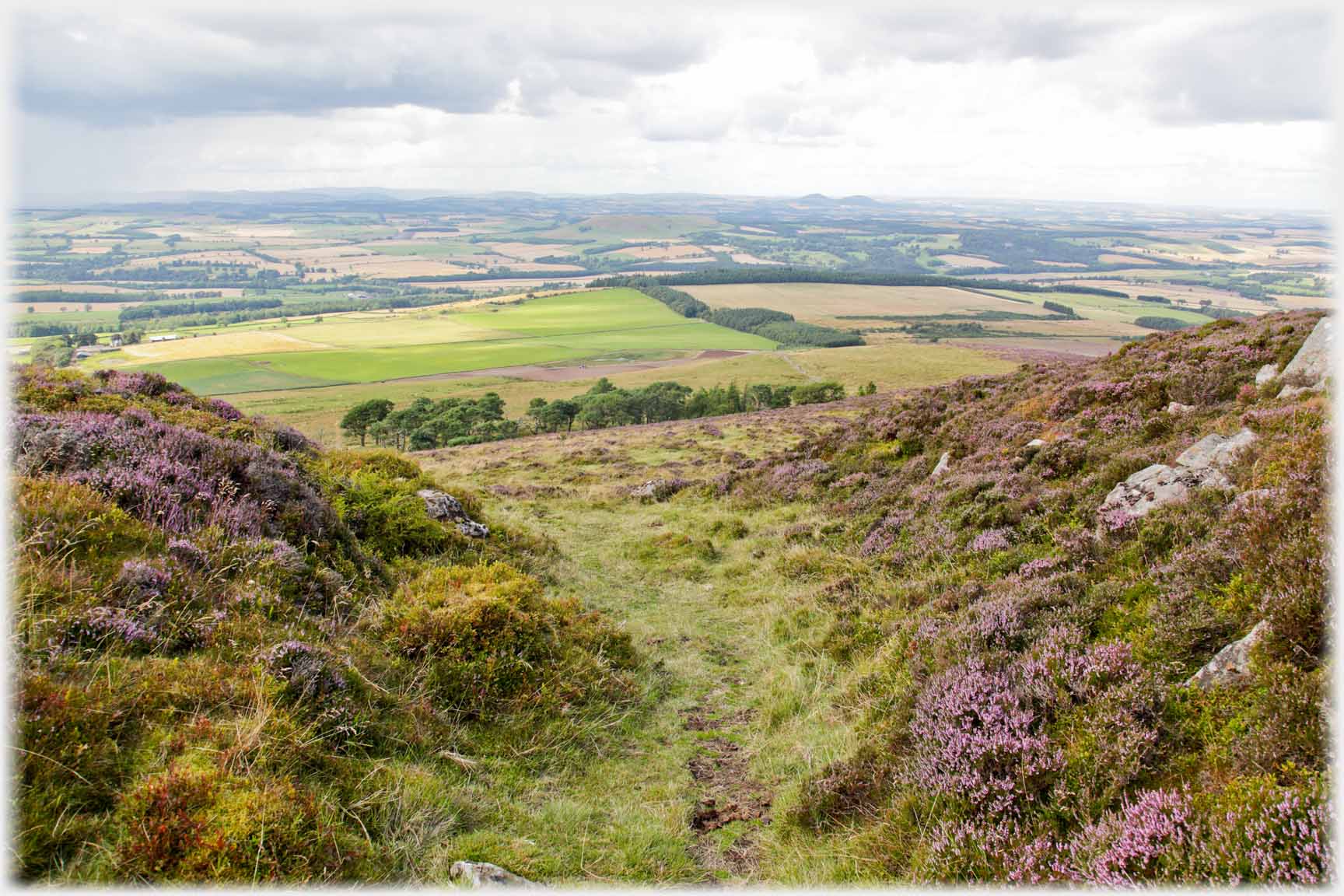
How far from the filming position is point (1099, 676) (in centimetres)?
609

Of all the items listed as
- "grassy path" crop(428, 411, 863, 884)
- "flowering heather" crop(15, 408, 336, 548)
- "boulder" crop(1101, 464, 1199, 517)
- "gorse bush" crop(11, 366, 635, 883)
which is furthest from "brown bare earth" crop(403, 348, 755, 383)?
"boulder" crop(1101, 464, 1199, 517)

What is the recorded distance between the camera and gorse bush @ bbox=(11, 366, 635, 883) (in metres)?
4.32

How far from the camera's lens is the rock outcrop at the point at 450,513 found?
43.8 feet

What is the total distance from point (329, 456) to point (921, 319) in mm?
166820

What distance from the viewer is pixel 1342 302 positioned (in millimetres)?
7215

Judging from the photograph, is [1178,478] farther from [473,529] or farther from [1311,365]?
[473,529]

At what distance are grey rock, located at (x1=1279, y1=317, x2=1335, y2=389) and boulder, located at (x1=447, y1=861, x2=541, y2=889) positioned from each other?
1344 centimetres

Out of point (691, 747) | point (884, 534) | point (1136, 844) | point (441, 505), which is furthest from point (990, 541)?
point (441, 505)

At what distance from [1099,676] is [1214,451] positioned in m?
5.57

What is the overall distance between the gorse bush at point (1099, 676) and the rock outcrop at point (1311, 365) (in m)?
0.49

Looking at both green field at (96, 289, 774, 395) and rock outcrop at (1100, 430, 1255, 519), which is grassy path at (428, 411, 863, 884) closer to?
rock outcrop at (1100, 430, 1255, 519)

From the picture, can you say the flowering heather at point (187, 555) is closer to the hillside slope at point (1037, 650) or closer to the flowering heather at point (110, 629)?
the flowering heather at point (110, 629)

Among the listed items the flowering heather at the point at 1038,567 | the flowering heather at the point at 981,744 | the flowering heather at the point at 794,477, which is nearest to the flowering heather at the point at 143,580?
the flowering heather at the point at 981,744

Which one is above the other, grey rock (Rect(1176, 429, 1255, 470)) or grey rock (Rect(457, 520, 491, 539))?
grey rock (Rect(1176, 429, 1255, 470))
